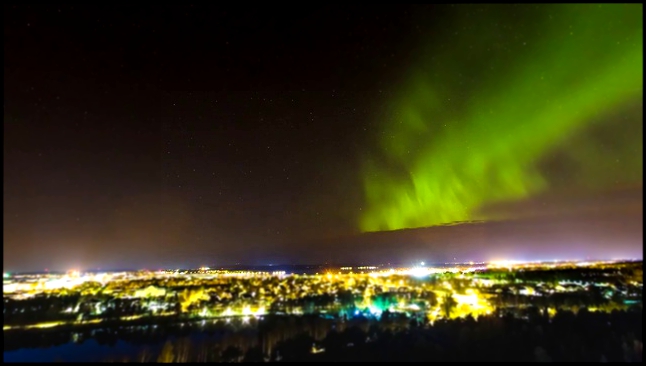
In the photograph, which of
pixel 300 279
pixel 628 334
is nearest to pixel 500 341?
pixel 628 334

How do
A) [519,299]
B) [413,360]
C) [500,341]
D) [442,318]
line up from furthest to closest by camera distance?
[519,299] < [442,318] < [500,341] < [413,360]

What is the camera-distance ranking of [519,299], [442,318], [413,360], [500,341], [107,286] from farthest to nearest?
[107,286] < [519,299] < [442,318] < [500,341] < [413,360]

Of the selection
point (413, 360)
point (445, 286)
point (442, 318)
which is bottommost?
point (413, 360)

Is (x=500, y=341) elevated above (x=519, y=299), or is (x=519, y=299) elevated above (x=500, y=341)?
(x=519, y=299)

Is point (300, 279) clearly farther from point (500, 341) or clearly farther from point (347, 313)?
point (500, 341)

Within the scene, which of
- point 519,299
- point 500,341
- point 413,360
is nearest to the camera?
point 413,360

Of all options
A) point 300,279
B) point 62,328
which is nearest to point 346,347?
point 300,279

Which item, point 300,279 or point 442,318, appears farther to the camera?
point 300,279

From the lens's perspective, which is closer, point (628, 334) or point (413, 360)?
point (413, 360)

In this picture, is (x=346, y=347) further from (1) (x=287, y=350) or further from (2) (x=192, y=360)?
(2) (x=192, y=360)
